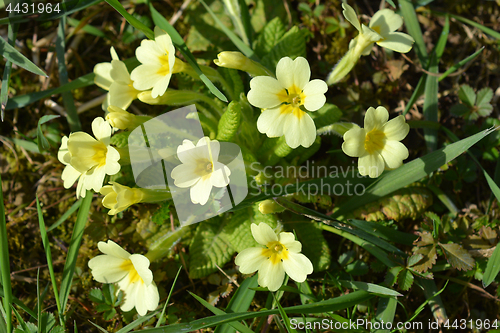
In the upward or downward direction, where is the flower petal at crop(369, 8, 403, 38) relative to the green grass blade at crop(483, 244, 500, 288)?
upward

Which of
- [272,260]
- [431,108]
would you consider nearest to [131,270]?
[272,260]

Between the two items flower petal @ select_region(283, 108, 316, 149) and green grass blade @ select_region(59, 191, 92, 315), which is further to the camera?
green grass blade @ select_region(59, 191, 92, 315)

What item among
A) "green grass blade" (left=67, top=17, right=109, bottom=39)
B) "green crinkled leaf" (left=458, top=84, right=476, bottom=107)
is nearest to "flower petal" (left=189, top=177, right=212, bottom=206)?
"green grass blade" (left=67, top=17, right=109, bottom=39)

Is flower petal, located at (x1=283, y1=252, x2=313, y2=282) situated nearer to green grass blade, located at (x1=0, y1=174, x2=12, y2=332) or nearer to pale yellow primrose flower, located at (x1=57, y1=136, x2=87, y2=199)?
pale yellow primrose flower, located at (x1=57, y1=136, x2=87, y2=199)

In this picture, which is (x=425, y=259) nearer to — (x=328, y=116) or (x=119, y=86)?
(x=328, y=116)

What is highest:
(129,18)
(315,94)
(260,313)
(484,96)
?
(129,18)

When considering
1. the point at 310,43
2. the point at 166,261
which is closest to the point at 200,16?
the point at 310,43

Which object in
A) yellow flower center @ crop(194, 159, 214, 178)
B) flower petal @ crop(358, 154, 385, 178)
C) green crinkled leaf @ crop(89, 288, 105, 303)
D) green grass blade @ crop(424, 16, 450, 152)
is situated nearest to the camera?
flower petal @ crop(358, 154, 385, 178)

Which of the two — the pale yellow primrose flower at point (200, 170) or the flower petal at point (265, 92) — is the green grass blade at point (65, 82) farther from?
the flower petal at point (265, 92)
